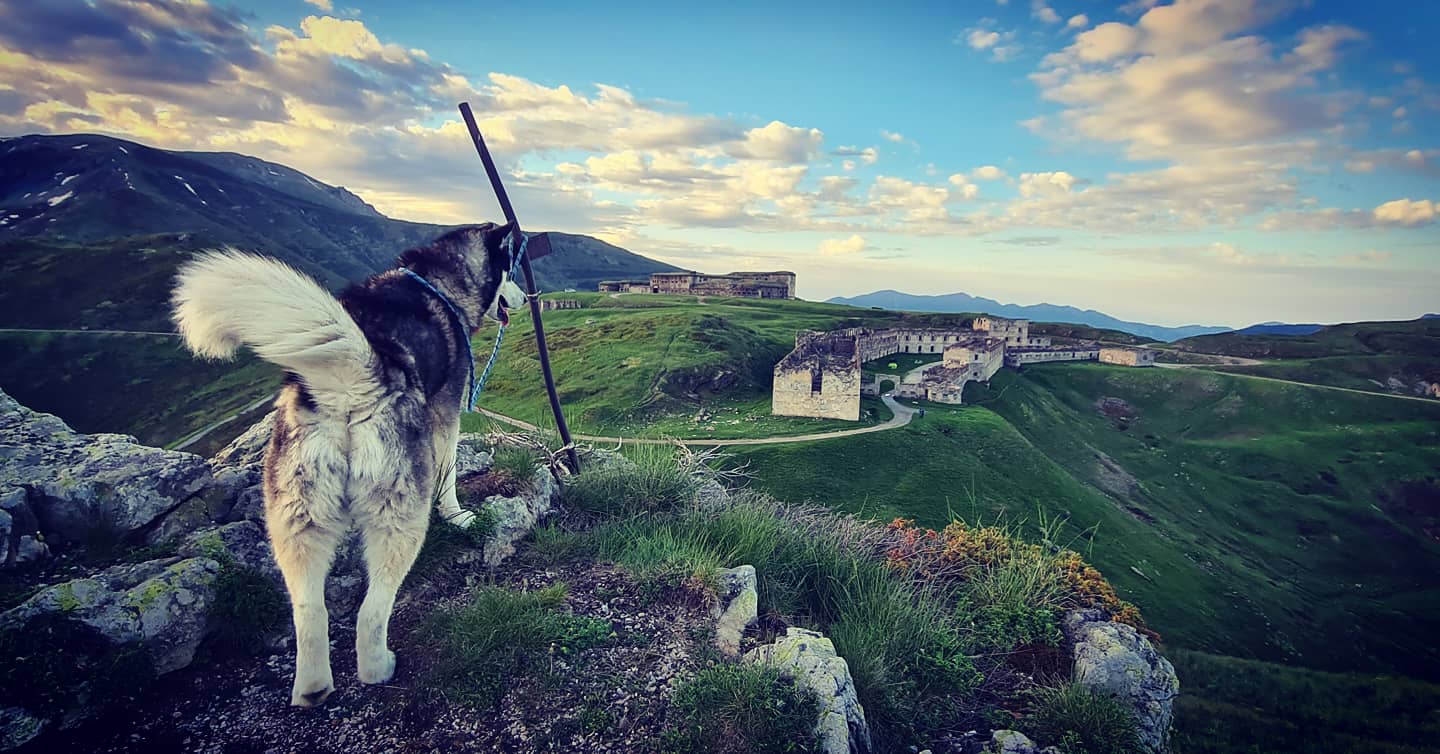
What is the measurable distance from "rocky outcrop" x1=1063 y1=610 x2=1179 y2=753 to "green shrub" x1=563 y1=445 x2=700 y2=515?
4.29m

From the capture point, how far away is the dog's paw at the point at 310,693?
12.2 ft

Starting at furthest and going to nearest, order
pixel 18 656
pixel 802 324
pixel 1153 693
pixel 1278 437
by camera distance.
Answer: pixel 802 324
pixel 1278 437
pixel 1153 693
pixel 18 656

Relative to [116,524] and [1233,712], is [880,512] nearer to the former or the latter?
[1233,712]

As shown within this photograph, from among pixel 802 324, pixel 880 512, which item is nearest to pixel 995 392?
pixel 802 324

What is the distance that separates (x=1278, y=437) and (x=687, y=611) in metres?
65.5

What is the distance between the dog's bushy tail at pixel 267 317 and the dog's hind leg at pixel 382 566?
0.90 m

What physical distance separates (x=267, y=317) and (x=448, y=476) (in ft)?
7.90

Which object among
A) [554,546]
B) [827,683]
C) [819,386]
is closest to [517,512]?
[554,546]

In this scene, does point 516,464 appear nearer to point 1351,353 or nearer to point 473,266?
point 473,266

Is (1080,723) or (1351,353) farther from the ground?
(1351,353)

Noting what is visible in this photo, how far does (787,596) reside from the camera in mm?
5660

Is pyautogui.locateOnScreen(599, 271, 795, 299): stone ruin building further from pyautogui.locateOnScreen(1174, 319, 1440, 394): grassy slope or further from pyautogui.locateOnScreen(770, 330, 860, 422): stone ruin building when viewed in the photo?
pyautogui.locateOnScreen(1174, 319, 1440, 394): grassy slope

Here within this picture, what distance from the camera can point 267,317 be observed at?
335cm

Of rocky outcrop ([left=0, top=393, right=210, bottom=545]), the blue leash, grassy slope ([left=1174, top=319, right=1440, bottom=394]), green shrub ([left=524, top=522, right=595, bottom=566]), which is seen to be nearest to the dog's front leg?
the blue leash
